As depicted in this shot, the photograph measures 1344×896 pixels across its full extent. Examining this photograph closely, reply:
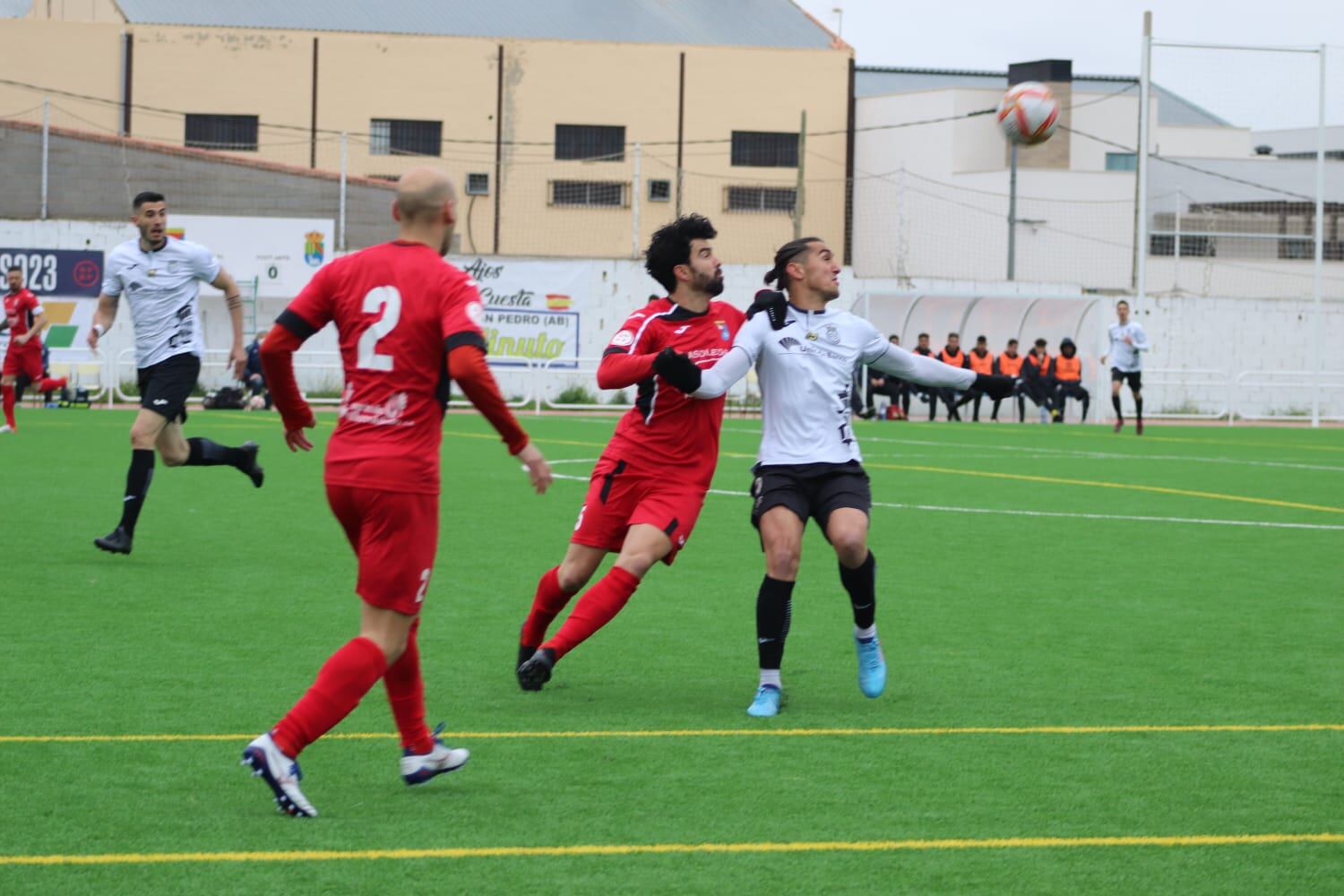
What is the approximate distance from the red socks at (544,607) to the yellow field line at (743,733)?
978 millimetres

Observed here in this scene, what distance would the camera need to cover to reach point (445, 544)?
37.8ft

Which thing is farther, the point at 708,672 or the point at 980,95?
the point at 980,95

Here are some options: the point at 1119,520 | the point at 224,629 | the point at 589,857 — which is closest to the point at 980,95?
the point at 1119,520

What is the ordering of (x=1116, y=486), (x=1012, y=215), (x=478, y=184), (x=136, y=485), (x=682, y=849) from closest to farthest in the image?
(x=682, y=849)
(x=136, y=485)
(x=1116, y=486)
(x=1012, y=215)
(x=478, y=184)

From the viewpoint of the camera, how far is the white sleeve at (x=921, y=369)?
6801mm

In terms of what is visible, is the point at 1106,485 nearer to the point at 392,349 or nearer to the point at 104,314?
the point at 104,314

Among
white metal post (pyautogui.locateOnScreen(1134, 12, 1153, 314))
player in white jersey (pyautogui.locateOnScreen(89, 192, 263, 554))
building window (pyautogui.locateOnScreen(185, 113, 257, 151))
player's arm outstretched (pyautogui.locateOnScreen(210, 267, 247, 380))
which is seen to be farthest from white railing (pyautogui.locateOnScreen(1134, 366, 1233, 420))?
building window (pyautogui.locateOnScreen(185, 113, 257, 151))

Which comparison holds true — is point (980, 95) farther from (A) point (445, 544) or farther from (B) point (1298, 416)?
(A) point (445, 544)

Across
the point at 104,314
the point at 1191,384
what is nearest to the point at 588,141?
the point at 1191,384

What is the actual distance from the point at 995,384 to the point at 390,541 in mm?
2968

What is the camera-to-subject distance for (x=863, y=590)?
670 cm

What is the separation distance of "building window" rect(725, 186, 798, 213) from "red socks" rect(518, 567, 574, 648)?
43550 mm

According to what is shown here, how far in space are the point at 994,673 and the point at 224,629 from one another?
134 inches

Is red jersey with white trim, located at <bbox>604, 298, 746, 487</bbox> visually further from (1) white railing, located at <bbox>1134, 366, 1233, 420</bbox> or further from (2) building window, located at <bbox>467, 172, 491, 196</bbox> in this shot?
(2) building window, located at <bbox>467, 172, 491, 196</bbox>
